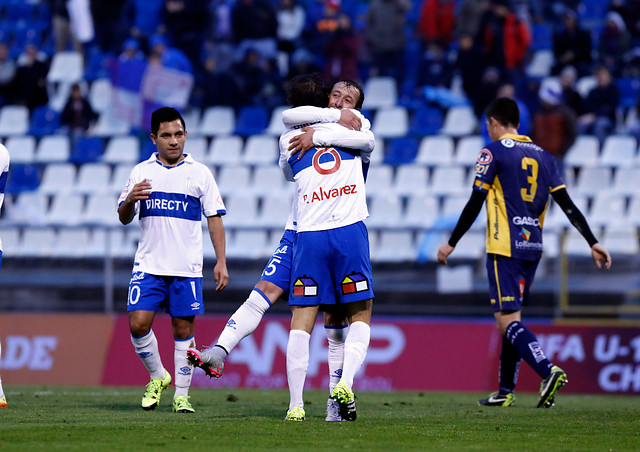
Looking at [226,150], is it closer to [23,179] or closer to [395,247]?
[23,179]

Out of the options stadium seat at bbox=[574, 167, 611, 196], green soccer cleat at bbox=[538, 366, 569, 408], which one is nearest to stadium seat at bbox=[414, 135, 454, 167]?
stadium seat at bbox=[574, 167, 611, 196]

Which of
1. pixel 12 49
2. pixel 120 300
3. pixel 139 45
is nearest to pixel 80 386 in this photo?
pixel 120 300

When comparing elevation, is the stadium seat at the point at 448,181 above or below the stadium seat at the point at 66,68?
below

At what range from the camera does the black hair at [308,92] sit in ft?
24.9

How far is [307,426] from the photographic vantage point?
681 cm

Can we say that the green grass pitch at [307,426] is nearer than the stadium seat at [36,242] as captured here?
Yes

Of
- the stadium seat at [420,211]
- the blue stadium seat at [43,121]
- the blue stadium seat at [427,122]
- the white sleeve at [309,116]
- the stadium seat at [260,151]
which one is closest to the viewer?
the white sleeve at [309,116]

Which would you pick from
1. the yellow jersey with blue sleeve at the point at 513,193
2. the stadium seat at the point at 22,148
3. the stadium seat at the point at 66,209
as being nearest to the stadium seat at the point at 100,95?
the stadium seat at the point at 22,148

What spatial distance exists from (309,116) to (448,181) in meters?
10.3

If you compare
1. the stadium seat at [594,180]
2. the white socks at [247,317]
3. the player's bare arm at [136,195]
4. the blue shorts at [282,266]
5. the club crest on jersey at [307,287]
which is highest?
the stadium seat at [594,180]

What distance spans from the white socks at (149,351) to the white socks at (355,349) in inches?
71.1

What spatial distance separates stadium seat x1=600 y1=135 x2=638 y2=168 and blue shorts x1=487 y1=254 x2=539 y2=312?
868 centimetres

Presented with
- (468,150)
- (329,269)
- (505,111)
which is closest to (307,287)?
(329,269)

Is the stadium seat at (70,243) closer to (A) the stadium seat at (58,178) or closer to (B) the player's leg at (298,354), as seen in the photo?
(A) the stadium seat at (58,178)
